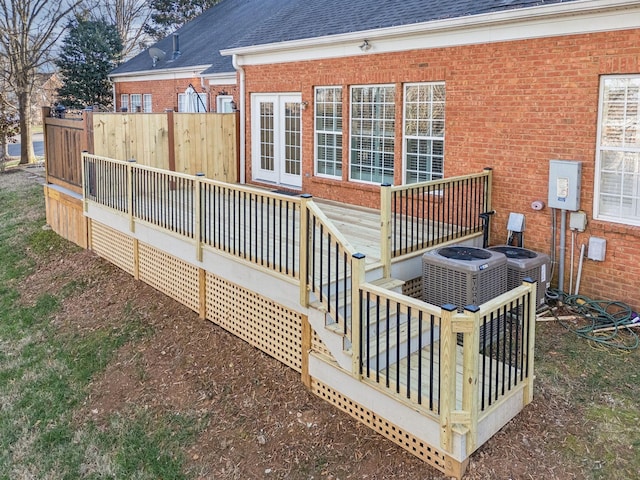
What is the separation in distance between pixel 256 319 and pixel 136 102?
770 inches

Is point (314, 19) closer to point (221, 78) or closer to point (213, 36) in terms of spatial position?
point (221, 78)

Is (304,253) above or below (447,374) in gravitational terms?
above

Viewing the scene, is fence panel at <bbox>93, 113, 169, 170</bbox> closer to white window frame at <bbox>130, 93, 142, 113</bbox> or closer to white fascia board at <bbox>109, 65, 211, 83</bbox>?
white fascia board at <bbox>109, 65, 211, 83</bbox>

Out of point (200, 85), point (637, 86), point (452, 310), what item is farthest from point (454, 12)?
point (200, 85)

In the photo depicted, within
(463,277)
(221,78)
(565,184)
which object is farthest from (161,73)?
(463,277)

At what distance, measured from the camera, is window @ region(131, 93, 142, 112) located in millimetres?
23312

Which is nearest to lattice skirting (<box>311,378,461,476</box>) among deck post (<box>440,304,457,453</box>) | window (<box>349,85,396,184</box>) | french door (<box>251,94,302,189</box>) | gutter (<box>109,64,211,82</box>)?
deck post (<box>440,304,457,453</box>)

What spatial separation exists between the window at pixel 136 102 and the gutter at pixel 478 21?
47.4 feet

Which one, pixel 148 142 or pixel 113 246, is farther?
pixel 148 142

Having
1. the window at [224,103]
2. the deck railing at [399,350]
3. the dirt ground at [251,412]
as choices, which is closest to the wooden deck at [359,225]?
the deck railing at [399,350]

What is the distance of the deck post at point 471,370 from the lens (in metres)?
3.93

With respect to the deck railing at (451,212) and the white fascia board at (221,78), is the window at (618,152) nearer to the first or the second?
the deck railing at (451,212)

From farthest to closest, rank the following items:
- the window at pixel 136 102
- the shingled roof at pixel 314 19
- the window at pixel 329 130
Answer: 1. the window at pixel 136 102
2. the window at pixel 329 130
3. the shingled roof at pixel 314 19

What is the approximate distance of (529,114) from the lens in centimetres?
722
